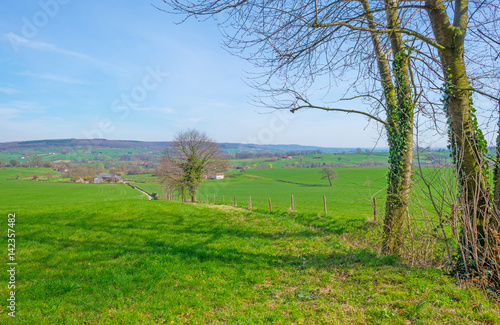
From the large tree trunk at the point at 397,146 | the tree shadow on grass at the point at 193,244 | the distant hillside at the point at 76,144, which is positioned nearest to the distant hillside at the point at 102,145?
the distant hillside at the point at 76,144

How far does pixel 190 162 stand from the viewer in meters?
31.3

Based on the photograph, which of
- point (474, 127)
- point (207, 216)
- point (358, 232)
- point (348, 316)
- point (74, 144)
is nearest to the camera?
point (348, 316)

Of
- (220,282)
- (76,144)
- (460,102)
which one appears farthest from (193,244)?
(76,144)

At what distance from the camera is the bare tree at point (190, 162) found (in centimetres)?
3119

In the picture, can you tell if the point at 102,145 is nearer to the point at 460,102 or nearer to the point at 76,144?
the point at 76,144

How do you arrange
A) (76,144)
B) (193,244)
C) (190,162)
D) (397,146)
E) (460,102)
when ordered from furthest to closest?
(76,144) < (190,162) < (193,244) < (397,146) < (460,102)

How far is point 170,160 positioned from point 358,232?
26.5 metres

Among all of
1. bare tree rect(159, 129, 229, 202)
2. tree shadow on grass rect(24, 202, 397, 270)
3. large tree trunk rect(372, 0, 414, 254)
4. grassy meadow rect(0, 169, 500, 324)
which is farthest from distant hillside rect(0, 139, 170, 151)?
large tree trunk rect(372, 0, 414, 254)

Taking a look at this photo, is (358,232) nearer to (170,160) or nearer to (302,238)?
(302,238)

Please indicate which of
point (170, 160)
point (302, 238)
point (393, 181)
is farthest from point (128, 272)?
point (170, 160)

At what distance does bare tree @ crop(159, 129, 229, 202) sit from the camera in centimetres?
3119

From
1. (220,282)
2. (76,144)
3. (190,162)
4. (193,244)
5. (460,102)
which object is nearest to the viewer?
(460,102)

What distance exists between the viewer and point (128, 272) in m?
5.43

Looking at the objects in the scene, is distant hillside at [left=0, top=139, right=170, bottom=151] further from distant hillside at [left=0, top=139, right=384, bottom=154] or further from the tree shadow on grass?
the tree shadow on grass
